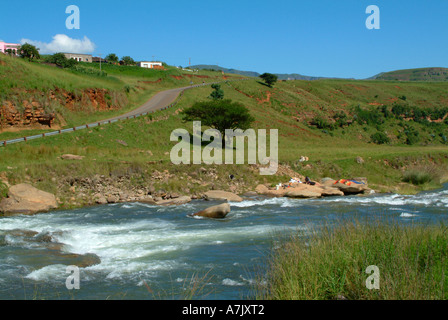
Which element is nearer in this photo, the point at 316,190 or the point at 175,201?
the point at 175,201

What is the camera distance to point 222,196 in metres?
25.8

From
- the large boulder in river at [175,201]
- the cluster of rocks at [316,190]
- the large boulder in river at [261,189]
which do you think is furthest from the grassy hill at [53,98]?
the cluster of rocks at [316,190]

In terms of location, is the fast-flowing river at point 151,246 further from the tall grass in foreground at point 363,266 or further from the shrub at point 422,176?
the shrub at point 422,176

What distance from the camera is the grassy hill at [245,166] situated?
87.2ft

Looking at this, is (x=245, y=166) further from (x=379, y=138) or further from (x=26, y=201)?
(x=379, y=138)

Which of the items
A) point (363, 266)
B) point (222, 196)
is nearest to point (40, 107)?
point (222, 196)

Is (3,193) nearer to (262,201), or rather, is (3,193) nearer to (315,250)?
(262,201)

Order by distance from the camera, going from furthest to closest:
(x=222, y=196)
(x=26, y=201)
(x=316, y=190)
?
(x=316, y=190)
(x=222, y=196)
(x=26, y=201)

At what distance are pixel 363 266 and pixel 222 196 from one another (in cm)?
1791

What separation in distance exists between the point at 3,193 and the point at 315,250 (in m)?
18.5

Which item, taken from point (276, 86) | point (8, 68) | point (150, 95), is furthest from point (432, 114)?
point (8, 68)

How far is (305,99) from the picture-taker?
89125mm

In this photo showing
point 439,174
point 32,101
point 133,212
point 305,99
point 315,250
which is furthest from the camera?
point 305,99

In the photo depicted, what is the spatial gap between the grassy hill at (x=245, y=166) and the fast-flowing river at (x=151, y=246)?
410 centimetres
